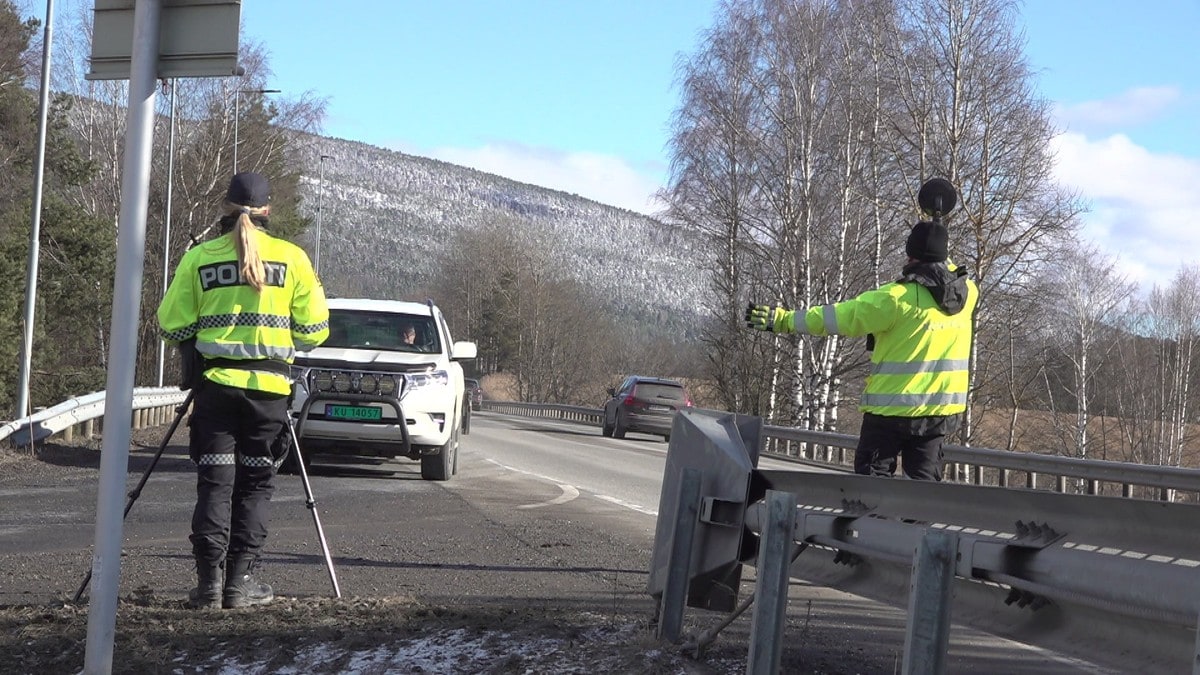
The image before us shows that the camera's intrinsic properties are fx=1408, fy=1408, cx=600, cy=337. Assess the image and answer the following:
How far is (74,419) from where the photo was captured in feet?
55.8

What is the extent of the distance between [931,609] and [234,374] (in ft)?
12.1

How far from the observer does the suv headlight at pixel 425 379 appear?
13.2m

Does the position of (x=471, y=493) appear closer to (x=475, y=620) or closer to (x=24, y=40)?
(x=475, y=620)

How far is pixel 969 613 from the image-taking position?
12.4 feet

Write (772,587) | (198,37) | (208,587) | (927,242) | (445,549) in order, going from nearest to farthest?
(772,587)
(198,37)
(208,587)
(927,242)
(445,549)

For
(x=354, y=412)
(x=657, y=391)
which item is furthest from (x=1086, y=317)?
(x=354, y=412)

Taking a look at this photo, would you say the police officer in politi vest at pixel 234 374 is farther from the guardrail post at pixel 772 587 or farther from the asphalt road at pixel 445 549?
the guardrail post at pixel 772 587

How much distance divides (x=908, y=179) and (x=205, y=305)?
1111 inches

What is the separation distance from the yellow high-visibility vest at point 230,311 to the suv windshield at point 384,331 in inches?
293

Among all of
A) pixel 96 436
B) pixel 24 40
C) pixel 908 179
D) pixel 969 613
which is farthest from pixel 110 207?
pixel 969 613

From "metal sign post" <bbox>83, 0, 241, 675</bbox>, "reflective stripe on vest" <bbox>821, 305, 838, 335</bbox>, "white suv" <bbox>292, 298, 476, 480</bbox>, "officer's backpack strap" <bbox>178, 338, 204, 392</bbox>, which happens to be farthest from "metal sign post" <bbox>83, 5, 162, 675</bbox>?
"white suv" <bbox>292, 298, 476, 480</bbox>

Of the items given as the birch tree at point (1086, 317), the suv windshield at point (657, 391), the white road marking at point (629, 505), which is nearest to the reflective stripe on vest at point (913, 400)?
the white road marking at point (629, 505)

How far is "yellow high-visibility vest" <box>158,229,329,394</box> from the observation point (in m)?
6.29

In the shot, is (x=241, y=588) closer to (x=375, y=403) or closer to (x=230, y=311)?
(x=230, y=311)
